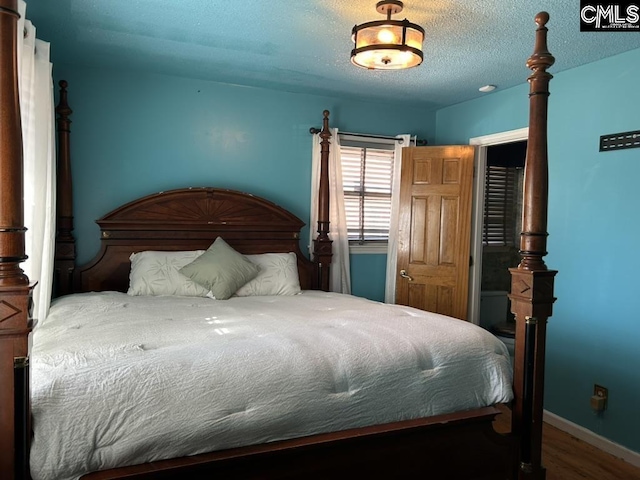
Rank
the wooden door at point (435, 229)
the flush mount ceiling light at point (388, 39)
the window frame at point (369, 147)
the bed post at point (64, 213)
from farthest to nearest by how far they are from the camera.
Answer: the window frame at point (369, 147) → the wooden door at point (435, 229) → the bed post at point (64, 213) → the flush mount ceiling light at point (388, 39)

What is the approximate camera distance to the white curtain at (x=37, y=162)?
2.39m

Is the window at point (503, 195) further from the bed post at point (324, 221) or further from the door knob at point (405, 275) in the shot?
the bed post at point (324, 221)

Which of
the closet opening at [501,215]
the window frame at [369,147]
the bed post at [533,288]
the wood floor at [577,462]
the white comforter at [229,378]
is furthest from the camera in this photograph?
the closet opening at [501,215]

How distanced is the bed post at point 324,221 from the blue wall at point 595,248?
1.75 m

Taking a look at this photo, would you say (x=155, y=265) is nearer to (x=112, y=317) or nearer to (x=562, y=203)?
(x=112, y=317)

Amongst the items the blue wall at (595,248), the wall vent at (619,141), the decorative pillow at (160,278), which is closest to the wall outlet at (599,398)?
the blue wall at (595,248)

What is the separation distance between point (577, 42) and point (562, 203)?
1.08 meters

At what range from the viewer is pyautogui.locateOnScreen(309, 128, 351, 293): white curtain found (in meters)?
4.28

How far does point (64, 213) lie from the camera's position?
3.45m

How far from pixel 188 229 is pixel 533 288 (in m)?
2.59

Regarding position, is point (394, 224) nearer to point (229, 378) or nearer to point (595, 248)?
point (595, 248)

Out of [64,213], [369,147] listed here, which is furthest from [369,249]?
[64,213]

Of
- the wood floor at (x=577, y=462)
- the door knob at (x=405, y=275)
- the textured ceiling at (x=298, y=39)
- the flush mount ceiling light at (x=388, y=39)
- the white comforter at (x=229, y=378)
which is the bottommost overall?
the wood floor at (x=577, y=462)

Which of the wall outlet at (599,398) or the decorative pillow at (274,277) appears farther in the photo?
the decorative pillow at (274,277)
